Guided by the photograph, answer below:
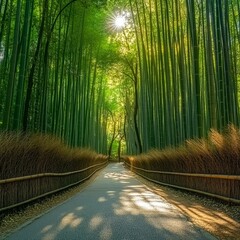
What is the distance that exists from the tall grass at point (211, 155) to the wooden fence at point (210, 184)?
11 centimetres

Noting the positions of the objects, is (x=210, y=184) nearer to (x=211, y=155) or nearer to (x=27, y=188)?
(x=211, y=155)

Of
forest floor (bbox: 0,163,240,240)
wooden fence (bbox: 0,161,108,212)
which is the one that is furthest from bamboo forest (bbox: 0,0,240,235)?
forest floor (bbox: 0,163,240,240)

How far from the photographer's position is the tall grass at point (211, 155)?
21.0 ft

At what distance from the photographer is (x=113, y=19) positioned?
20734 mm

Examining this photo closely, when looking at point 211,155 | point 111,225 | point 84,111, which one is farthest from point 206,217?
point 84,111

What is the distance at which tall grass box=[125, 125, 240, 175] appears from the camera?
6.41 meters

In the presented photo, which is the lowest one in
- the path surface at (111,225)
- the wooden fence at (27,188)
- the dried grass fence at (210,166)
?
the path surface at (111,225)

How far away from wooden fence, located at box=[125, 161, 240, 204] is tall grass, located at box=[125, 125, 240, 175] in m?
0.11

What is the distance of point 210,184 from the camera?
787cm

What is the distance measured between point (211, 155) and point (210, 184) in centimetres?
66

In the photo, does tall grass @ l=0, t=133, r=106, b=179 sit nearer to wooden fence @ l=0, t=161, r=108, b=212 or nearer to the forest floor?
wooden fence @ l=0, t=161, r=108, b=212

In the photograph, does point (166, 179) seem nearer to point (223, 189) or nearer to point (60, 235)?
point (223, 189)

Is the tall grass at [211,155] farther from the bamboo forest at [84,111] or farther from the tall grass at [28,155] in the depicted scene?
the tall grass at [28,155]

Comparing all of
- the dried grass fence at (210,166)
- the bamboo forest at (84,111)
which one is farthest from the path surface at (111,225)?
the dried grass fence at (210,166)
